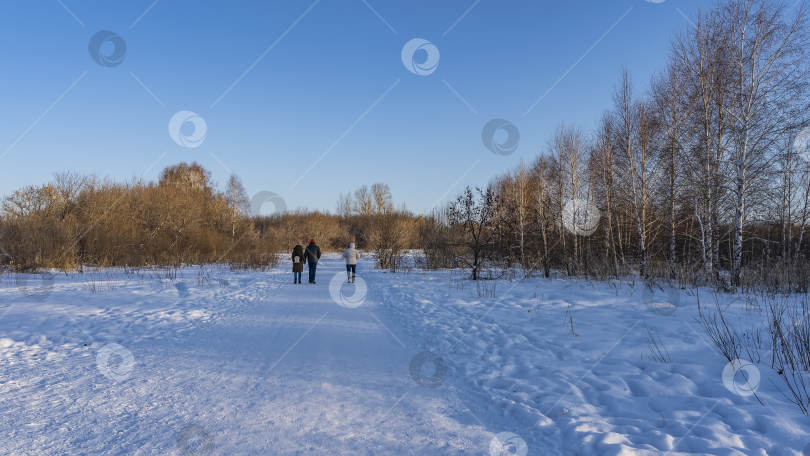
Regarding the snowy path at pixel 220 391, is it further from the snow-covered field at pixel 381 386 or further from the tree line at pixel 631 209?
the tree line at pixel 631 209

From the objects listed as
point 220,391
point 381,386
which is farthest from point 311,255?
point 381,386

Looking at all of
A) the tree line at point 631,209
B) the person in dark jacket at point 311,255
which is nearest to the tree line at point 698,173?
the tree line at point 631,209

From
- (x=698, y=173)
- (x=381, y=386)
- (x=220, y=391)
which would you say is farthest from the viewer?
(x=698, y=173)

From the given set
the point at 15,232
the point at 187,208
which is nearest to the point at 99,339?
the point at 15,232

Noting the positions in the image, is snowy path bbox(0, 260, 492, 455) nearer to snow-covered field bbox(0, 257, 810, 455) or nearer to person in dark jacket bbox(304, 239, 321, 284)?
snow-covered field bbox(0, 257, 810, 455)

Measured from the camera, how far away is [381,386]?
439cm

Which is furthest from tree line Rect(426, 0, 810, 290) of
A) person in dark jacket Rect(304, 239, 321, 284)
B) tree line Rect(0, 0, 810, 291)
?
person in dark jacket Rect(304, 239, 321, 284)

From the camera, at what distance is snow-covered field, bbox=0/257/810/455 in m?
3.10

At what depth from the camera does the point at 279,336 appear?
269 inches

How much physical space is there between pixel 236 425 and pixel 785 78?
18.3 m

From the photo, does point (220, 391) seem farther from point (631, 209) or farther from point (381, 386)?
point (631, 209)

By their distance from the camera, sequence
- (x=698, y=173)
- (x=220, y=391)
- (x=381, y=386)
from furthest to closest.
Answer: (x=698, y=173), (x=381, y=386), (x=220, y=391)

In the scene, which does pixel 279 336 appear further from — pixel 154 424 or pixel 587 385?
pixel 587 385

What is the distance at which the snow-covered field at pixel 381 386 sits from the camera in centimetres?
310
